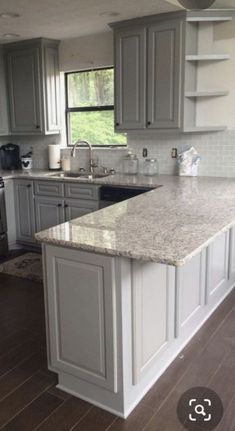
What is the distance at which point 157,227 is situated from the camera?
2.14 m

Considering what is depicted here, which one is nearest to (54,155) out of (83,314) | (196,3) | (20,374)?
(20,374)

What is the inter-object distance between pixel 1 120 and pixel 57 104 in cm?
72

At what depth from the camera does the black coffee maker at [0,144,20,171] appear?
502 centimetres

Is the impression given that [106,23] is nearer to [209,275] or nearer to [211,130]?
[211,130]

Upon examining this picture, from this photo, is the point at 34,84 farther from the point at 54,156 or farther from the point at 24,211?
the point at 24,211

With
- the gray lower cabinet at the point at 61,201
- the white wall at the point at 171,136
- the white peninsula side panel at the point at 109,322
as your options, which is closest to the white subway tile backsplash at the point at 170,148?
the white wall at the point at 171,136

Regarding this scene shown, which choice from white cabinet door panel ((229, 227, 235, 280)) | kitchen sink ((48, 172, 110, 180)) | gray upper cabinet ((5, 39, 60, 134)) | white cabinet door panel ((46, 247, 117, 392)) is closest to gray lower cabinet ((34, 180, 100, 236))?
kitchen sink ((48, 172, 110, 180))

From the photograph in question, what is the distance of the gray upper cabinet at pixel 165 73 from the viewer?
11.7ft

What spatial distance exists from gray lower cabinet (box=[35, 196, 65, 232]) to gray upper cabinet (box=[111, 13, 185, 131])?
1.11 metres

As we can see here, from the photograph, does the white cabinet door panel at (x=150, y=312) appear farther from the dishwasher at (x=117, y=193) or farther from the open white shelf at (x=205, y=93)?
the open white shelf at (x=205, y=93)

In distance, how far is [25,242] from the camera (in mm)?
4727

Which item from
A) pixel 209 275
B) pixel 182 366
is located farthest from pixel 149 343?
pixel 209 275

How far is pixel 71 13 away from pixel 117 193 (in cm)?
163

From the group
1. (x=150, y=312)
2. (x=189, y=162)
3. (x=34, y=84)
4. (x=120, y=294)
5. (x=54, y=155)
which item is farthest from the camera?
(x=54, y=155)
